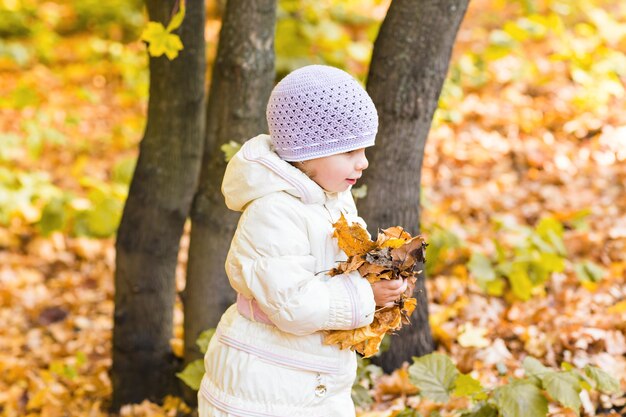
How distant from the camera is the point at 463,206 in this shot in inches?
216

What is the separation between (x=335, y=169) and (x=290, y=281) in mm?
361

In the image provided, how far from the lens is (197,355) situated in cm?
362

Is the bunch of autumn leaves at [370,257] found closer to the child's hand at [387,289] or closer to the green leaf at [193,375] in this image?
the child's hand at [387,289]

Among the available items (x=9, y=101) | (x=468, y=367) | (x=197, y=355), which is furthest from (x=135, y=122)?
(x=468, y=367)

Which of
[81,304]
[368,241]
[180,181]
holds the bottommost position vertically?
[81,304]

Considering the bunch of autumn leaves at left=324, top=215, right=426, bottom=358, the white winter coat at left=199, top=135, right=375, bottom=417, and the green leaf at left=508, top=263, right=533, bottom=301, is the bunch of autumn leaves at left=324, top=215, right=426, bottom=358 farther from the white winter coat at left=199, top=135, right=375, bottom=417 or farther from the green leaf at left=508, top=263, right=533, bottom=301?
the green leaf at left=508, top=263, right=533, bottom=301

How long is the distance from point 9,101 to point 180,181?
4.15 meters

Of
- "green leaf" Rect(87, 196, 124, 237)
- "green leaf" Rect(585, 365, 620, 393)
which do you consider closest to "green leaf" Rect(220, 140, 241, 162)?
"green leaf" Rect(585, 365, 620, 393)

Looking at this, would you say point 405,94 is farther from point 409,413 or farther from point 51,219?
point 51,219

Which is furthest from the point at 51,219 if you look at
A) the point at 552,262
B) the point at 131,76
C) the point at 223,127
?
the point at 552,262

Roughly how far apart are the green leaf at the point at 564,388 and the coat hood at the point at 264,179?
1.19 meters

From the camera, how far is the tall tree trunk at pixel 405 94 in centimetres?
312

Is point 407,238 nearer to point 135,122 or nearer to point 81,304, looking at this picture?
point 81,304

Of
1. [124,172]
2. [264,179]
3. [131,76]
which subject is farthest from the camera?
[131,76]
